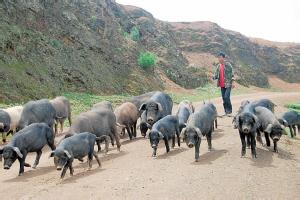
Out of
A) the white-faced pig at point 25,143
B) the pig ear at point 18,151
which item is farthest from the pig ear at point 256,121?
the pig ear at point 18,151

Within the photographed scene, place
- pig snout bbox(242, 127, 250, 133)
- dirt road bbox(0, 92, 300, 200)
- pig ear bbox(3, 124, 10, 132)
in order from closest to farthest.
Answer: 1. dirt road bbox(0, 92, 300, 200)
2. pig snout bbox(242, 127, 250, 133)
3. pig ear bbox(3, 124, 10, 132)

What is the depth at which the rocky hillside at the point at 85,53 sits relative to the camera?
32.3m

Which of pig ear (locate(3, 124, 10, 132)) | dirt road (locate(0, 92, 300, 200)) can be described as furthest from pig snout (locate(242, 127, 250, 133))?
pig ear (locate(3, 124, 10, 132))

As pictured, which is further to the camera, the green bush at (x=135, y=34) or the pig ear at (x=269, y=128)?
the green bush at (x=135, y=34)

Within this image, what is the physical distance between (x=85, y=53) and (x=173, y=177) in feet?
104

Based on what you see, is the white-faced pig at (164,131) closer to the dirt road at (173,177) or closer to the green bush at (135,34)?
the dirt road at (173,177)

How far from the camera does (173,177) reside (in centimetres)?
1118

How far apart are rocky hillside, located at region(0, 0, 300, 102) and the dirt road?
15482mm

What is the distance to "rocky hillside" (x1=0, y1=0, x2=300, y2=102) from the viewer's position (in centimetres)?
3231

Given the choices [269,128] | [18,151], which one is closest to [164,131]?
[269,128]

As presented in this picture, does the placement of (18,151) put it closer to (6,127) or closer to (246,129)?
(6,127)

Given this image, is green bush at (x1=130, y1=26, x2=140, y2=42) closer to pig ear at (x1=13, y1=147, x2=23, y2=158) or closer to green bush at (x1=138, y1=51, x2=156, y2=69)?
green bush at (x1=138, y1=51, x2=156, y2=69)

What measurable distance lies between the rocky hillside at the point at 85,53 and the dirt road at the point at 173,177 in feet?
50.8

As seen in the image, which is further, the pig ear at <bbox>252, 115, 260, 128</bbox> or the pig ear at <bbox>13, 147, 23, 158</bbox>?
the pig ear at <bbox>252, 115, 260, 128</bbox>
